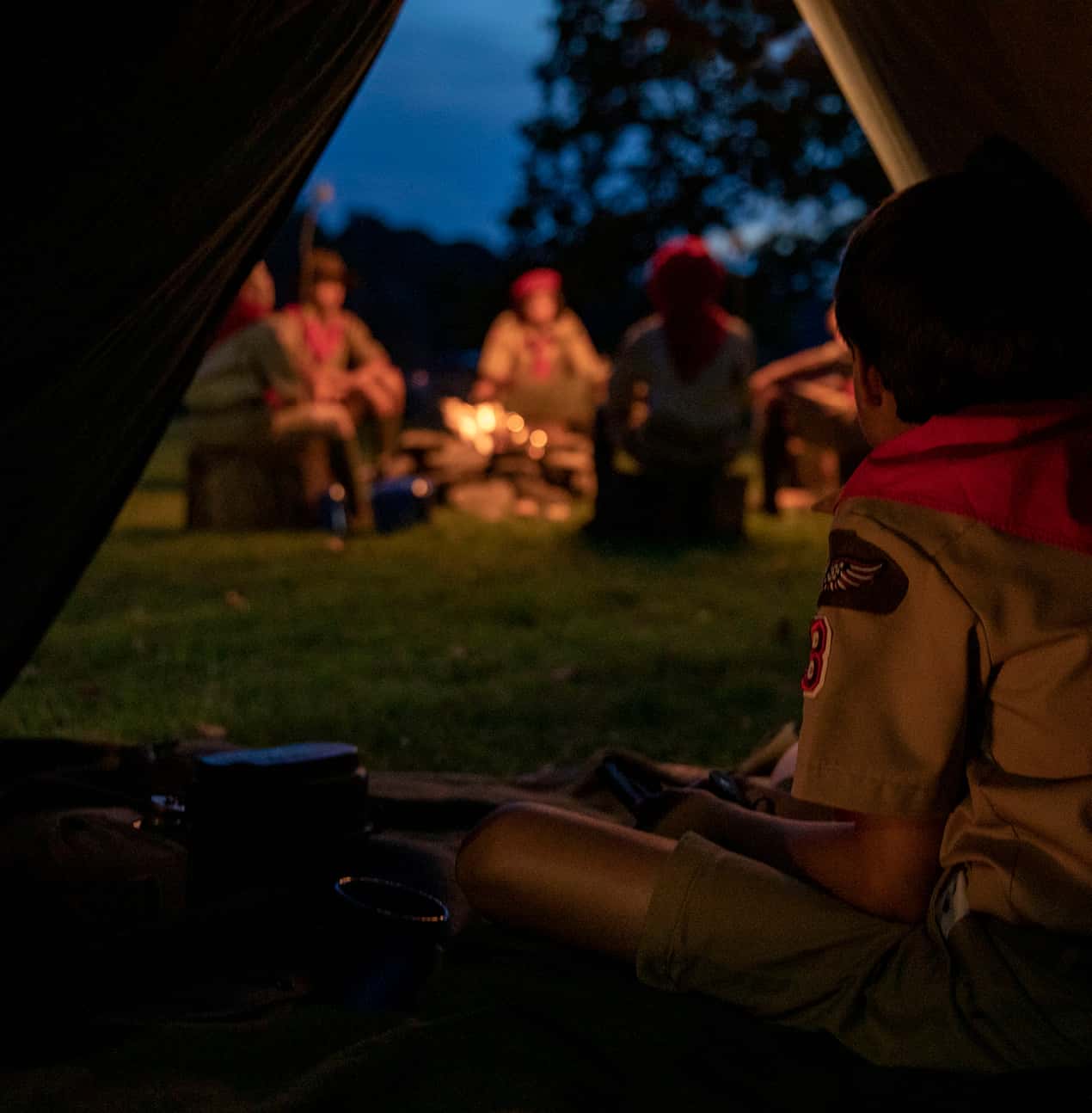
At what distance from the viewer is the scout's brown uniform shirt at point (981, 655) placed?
1.68 m

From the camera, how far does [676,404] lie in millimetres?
8438

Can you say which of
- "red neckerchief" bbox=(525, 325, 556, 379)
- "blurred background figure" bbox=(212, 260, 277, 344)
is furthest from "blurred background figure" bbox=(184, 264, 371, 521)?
"red neckerchief" bbox=(525, 325, 556, 379)

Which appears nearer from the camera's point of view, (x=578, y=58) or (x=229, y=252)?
(x=229, y=252)

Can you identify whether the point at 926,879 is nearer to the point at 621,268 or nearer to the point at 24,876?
the point at 24,876

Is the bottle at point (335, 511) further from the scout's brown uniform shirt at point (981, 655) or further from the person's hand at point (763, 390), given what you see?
the scout's brown uniform shirt at point (981, 655)

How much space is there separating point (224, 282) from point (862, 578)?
175 centimetres

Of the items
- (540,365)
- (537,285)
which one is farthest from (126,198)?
(537,285)

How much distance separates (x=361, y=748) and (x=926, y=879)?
8.08ft

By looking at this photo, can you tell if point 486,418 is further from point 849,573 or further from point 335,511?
point 849,573

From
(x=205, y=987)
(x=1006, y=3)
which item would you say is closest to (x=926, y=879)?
(x=205, y=987)

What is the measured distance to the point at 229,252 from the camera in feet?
8.92

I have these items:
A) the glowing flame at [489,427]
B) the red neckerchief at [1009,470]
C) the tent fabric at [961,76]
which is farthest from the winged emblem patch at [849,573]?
the glowing flame at [489,427]

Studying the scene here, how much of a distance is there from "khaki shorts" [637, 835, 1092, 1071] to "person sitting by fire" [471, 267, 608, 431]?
8.82 m

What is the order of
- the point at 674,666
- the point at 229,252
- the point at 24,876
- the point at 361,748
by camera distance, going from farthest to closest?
the point at 674,666 → the point at 361,748 → the point at 229,252 → the point at 24,876
